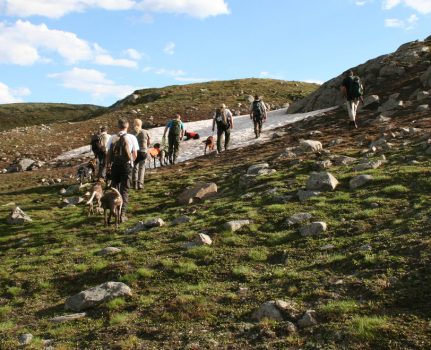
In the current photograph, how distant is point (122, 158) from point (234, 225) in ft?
14.9

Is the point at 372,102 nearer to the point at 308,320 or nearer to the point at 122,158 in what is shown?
the point at 122,158

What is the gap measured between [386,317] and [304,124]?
1036 inches

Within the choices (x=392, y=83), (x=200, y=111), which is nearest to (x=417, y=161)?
(x=392, y=83)

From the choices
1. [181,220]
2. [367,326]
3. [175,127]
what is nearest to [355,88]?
[175,127]

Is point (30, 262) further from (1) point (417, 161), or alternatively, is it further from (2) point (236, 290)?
(1) point (417, 161)

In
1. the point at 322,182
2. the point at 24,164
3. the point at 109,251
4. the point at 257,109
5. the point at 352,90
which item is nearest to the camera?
the point at 109,251

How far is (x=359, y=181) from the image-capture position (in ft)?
47.8

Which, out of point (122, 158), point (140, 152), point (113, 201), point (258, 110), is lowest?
point (113, 201)

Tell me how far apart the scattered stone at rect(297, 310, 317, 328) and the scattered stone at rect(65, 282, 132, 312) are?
11.9ft

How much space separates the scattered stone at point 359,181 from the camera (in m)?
14.5

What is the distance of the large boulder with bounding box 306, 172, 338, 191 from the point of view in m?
14.6

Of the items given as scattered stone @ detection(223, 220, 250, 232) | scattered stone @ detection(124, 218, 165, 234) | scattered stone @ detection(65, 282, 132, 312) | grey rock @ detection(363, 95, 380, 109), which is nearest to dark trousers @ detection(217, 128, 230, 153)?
grey rock @ detection(363, 95, 380, 109)

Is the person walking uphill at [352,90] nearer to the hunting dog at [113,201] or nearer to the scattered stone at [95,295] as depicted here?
the hunting dog at [113,201]

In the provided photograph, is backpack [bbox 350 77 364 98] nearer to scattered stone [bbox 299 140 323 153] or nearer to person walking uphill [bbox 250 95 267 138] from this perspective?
scattered stone [bbox 299 140 323 153]
